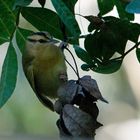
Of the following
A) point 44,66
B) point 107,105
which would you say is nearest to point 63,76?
point 44,66

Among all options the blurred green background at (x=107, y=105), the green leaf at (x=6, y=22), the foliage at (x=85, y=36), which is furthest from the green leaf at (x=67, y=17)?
the blurred green background at (x=107, y=105)

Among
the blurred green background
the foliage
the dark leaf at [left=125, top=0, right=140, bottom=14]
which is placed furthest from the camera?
the blurred green background

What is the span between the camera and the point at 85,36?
0.63 metres

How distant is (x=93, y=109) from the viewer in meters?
0.54

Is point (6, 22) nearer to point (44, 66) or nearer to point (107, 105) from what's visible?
point (44, 66)

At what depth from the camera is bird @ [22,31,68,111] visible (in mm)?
564

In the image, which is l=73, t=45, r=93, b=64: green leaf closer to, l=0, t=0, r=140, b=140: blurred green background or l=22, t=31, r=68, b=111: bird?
l=22, t=31, r=68, b=111: bird

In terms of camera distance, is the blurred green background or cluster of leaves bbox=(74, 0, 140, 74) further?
the blurred green background

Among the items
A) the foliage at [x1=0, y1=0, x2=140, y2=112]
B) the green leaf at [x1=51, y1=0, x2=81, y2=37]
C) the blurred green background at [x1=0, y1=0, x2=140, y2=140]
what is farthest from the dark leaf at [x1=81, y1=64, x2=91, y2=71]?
the blurred green background at [x1=0, y1=0, x2=140, y2=140]

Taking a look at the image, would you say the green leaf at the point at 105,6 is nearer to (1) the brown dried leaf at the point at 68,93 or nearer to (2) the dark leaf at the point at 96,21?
(2) the dark leaf at the point at 96,21

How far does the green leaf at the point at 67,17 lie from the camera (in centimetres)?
53

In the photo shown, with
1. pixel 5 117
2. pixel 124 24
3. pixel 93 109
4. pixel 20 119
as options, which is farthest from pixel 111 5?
pixel 20 119

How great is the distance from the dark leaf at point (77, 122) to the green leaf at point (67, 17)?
0.26ft

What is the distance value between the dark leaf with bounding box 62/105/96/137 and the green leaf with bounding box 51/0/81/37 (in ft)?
Result: 0.26
